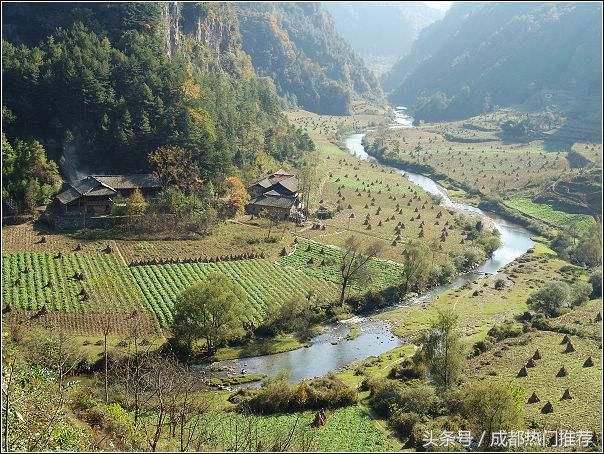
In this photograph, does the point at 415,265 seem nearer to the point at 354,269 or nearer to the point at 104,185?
the point at 354,269

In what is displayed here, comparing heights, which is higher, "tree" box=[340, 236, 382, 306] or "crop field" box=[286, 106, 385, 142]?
"crop field" box=[286, 106, 385, 142]

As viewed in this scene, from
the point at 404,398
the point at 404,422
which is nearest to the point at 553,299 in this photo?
the point at 404,398

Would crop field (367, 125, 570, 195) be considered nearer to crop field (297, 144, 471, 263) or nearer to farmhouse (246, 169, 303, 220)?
crop field (297, 144, 471, 263)

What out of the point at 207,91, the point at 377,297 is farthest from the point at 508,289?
the point at 207,91

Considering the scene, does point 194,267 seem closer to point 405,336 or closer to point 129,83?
point 405,336

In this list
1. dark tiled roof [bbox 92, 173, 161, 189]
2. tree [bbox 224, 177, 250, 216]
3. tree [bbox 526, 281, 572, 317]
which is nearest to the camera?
tree [bbox 526, 281, 572, 317]

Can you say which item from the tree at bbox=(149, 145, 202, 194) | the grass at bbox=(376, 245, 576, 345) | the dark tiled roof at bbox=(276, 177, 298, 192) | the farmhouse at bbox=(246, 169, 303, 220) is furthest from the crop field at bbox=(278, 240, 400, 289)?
the tree at bbox=(149, 145, 202, 194)

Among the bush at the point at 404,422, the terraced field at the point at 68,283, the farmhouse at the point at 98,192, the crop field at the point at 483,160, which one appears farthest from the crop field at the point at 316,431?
the crop field at the point at 483,160
